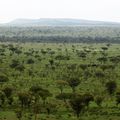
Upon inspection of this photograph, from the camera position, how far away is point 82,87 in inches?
2712

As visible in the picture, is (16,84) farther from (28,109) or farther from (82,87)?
(28,109)

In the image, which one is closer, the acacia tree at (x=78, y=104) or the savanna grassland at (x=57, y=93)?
the acacia tree at (x=78, y=104)

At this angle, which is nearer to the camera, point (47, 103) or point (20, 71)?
point (47, 103)

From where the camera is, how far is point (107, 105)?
5491 centimetres

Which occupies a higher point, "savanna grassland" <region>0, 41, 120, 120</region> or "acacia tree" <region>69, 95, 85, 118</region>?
"acacia tree" <region>69, 95, 85, 118</region>

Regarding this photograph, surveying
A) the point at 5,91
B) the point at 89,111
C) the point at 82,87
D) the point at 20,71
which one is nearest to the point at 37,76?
the point at 20,71

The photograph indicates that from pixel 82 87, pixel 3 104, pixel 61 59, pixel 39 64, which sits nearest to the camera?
pixel 3 104

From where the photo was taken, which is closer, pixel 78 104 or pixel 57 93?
pixel 78 104

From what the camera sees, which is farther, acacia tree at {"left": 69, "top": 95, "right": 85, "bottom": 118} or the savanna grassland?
the savanna grassland

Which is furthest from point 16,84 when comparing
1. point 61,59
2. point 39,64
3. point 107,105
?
point 61,59

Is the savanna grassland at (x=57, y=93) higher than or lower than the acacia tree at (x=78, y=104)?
lower

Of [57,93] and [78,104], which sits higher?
[78,104]

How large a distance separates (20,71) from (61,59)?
2737 centimetres

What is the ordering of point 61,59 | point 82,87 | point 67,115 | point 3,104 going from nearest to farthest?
point 67,115 < point 3,104 < point 82,87 < point 61,59
